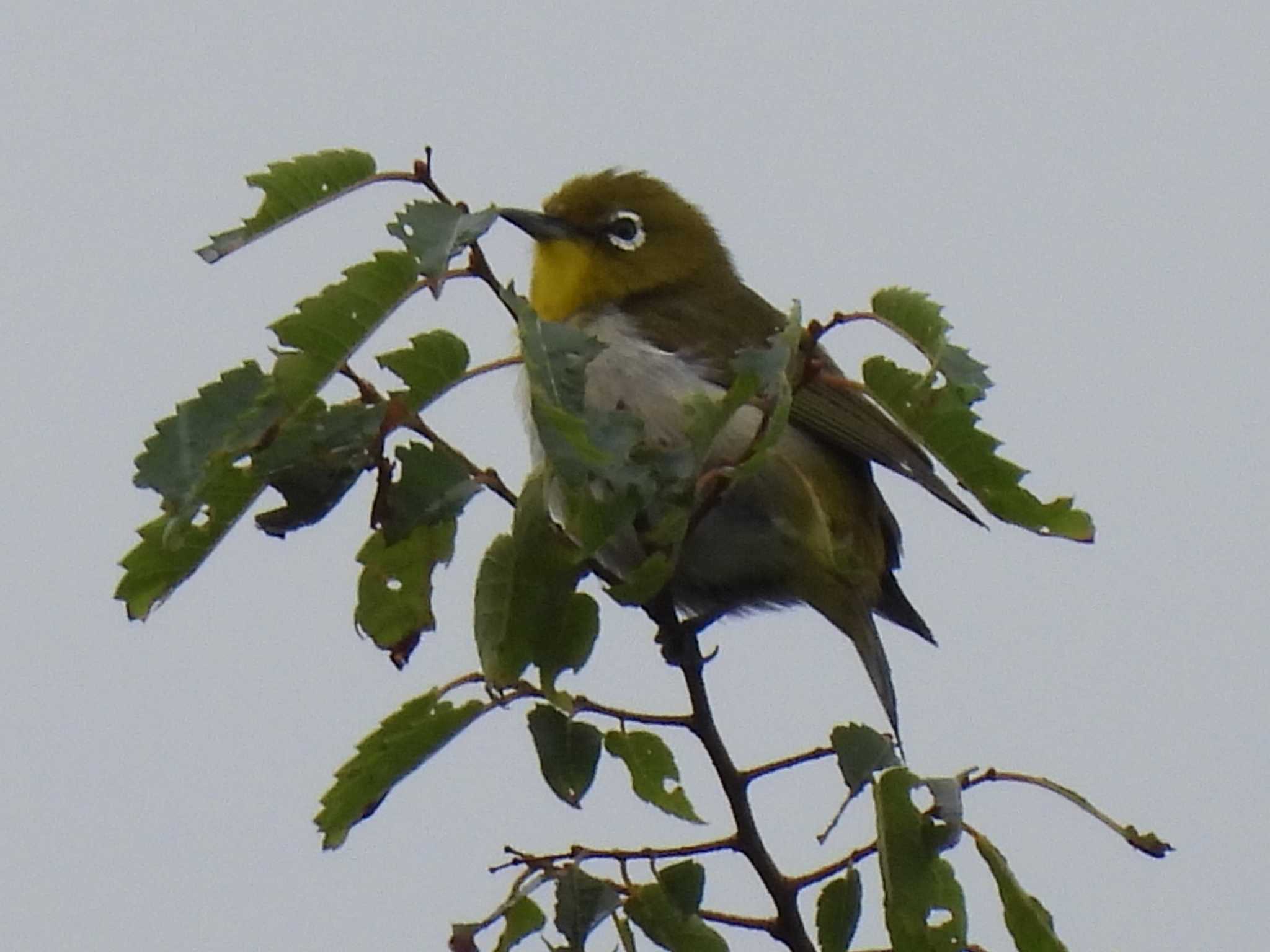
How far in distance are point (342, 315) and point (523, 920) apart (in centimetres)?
107

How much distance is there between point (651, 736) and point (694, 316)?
1946mm

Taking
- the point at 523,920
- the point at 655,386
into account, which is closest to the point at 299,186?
the point at 523,920

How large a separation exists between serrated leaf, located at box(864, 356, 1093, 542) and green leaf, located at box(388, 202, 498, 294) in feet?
2.09

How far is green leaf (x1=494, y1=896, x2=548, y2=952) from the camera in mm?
2938

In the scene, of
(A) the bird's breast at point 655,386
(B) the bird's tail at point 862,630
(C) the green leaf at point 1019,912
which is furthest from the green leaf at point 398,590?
(B) the bird's tail at point 862,630

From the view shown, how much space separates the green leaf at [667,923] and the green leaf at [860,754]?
0.33 m

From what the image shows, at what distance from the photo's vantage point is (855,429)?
4492 mm

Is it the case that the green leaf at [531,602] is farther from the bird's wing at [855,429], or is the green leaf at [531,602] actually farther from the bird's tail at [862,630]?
the bird's tail at [862,630]

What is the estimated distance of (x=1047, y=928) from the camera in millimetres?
2775

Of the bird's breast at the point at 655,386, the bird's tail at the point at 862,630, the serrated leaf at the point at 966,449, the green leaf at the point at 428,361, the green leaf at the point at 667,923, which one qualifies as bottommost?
the green leaf at the point at 667,923

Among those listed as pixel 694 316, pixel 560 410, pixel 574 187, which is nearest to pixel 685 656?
pixel 560 410

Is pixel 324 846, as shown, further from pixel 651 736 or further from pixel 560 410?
pixel 560 410

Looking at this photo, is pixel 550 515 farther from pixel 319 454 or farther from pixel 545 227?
pixel 545 227

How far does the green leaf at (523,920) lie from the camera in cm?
294
